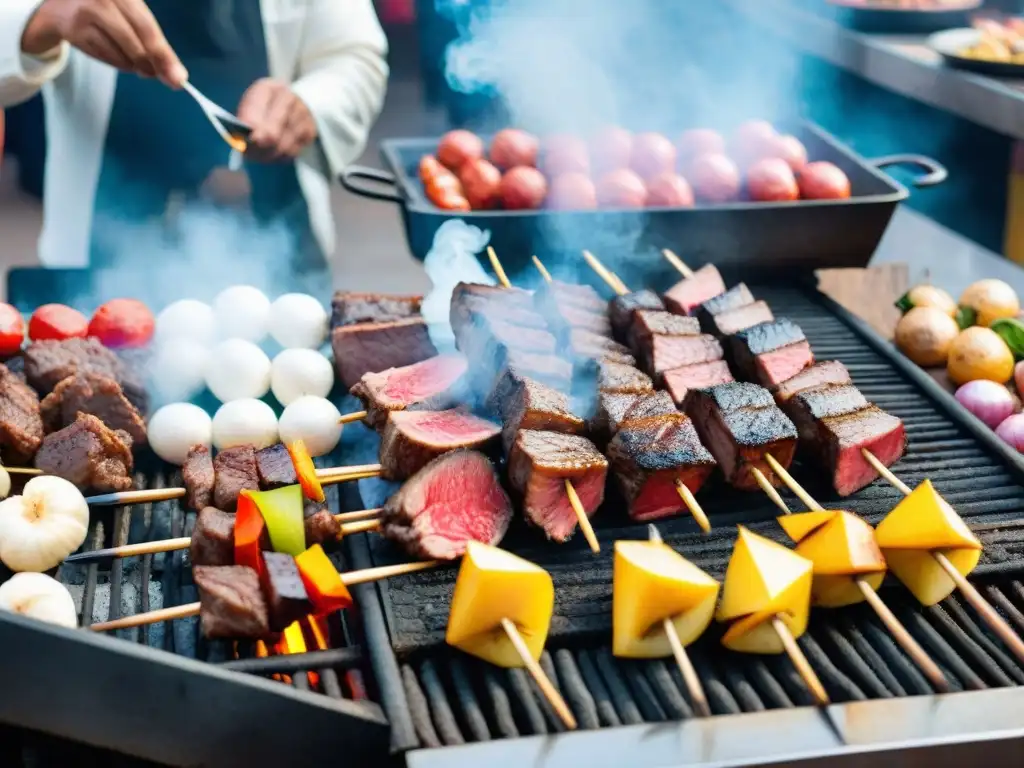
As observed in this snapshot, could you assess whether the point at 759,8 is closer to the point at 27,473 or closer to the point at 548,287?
the point at 548,287

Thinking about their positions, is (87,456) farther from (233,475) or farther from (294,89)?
(294,89)

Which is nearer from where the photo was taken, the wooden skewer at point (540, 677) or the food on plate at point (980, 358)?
the wooden skewer at point (540, 677)

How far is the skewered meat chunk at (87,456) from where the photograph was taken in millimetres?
2508

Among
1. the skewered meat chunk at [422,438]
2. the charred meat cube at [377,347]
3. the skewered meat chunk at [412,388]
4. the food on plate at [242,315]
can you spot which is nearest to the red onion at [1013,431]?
the skewered meat chunk at [422,438]

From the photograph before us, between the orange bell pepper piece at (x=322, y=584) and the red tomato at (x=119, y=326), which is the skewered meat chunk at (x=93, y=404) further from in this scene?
the orange bell pepper piece at (x=322, y=584)

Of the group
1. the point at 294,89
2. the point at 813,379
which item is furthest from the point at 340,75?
the point at 813,379

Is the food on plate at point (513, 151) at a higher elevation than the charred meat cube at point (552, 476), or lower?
higher

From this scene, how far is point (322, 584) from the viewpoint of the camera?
2131mm

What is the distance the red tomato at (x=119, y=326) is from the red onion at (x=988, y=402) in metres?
2.78

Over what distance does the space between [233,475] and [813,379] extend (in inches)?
68.4

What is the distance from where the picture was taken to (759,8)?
7043 mm

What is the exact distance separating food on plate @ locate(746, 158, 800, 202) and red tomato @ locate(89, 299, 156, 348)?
2.43 m

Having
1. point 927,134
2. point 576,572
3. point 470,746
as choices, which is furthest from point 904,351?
point 927,134

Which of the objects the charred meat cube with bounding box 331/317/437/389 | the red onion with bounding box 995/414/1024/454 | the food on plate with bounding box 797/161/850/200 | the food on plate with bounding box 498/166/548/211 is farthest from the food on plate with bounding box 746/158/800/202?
the charred meat cube with bounding box 331/317/437/389
